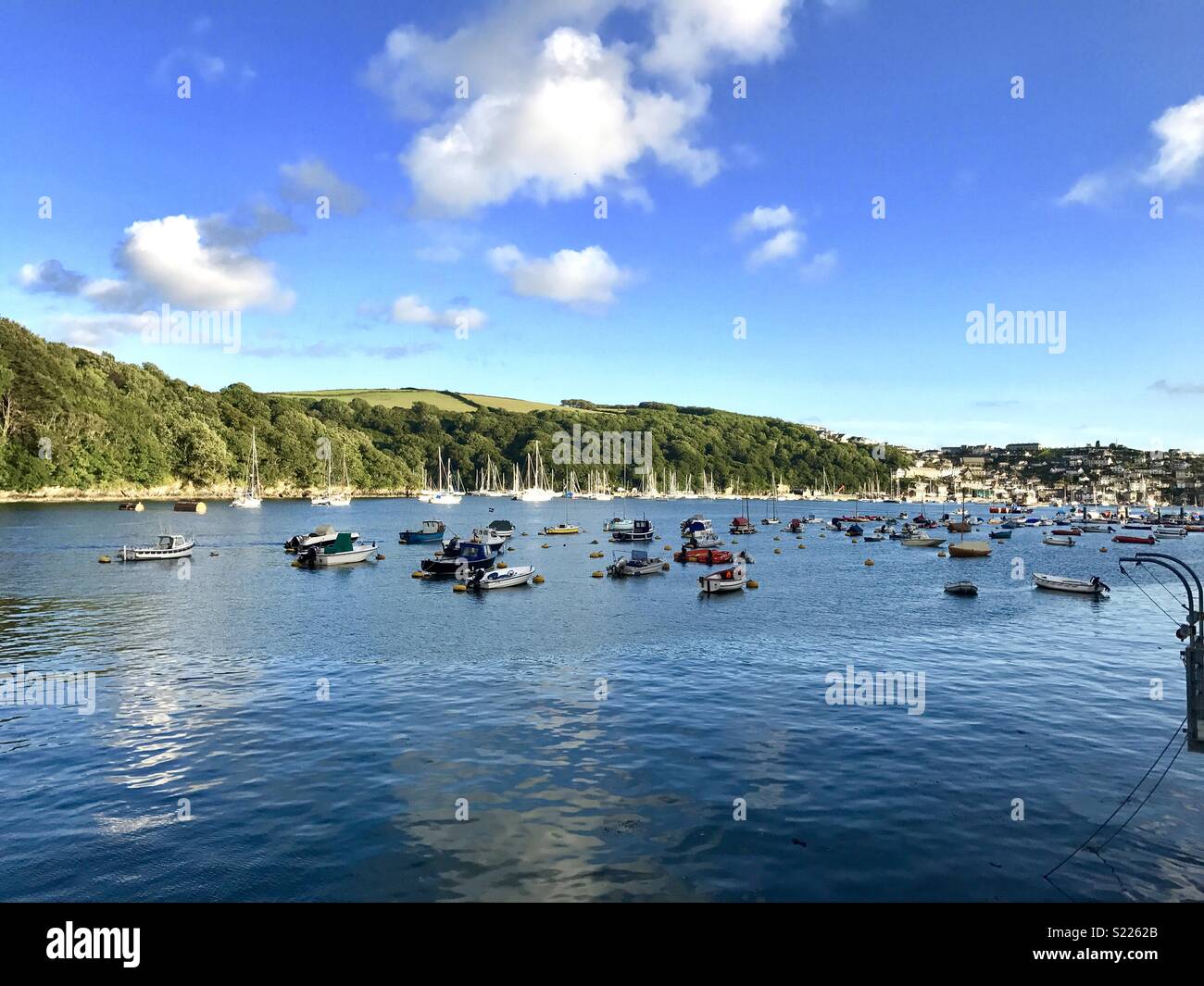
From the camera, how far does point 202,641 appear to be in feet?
157

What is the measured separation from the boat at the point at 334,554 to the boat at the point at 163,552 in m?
15.6

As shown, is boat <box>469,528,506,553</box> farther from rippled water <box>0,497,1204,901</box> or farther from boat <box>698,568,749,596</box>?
rippled water <box>0,497,1204,901</box>

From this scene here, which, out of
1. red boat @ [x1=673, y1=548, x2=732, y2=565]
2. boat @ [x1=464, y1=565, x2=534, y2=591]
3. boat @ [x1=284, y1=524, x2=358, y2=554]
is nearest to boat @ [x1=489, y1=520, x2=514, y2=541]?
boat @ [x1=284, y1=524, x2=358, y2=554]

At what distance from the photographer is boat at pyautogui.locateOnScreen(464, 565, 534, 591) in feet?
242

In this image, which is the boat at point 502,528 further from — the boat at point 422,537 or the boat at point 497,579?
the boat at point 497,579

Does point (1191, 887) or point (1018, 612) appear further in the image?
point (1018, 612)

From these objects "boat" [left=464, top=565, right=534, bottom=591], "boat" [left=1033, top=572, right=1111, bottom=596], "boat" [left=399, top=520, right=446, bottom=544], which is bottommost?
"boat" [left=1033, top=572, right=1111, bottom=596]

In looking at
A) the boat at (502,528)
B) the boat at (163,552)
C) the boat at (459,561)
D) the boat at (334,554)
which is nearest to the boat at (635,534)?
the boat at (502,528)

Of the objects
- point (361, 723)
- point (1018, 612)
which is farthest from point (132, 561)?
point (1018, 612)

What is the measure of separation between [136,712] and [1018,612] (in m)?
65.1

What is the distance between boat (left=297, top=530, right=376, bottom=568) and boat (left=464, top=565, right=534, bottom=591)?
86.5 feet

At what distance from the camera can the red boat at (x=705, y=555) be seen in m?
96.8

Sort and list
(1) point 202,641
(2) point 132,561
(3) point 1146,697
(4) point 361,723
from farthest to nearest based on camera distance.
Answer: (2) point 132,561
(1) point 202,641
(3) point 1146,697
(4) point 361,723
